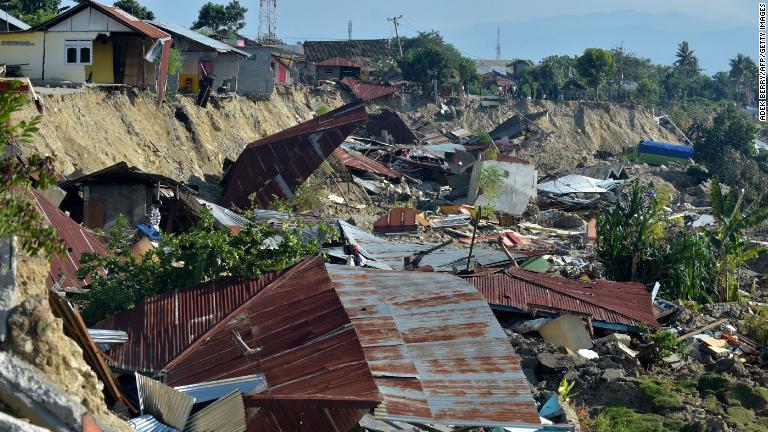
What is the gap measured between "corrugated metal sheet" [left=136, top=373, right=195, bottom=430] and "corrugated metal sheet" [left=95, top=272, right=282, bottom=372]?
64cm

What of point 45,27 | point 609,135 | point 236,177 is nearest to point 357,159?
point 236,177

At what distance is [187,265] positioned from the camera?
12.0 metres

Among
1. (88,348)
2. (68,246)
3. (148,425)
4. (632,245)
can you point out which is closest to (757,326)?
(632,245)

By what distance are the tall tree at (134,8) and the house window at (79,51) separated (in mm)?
15413

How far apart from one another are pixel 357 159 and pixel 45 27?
9.95 metres

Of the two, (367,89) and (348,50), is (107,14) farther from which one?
(348,50)

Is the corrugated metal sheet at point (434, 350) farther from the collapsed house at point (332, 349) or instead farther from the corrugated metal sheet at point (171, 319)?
the corrugated metal sheet at point (171, 319)

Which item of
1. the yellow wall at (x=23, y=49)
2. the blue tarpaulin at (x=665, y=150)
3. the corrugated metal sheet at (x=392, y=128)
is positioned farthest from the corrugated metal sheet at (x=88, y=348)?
the blue tarpaulin at (x=665, y=150)

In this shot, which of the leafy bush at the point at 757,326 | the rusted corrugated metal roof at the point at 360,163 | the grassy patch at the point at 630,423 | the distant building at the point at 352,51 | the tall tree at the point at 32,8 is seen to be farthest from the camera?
the distant building at the point at 352,51

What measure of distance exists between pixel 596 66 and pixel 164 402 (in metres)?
61.2

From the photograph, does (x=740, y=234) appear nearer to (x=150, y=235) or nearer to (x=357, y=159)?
(x=150, y=235)

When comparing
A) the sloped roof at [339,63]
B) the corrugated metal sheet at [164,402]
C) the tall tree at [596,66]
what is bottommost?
the corrugated metal sheet at [164,402]

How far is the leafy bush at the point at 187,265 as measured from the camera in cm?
1156

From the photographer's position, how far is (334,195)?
1141 inches
